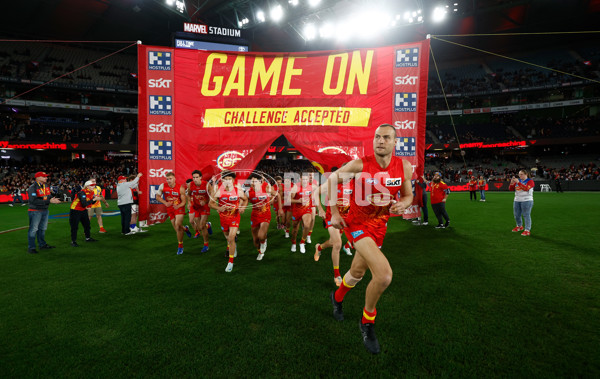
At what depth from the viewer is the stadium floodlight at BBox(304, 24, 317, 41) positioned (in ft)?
82.1

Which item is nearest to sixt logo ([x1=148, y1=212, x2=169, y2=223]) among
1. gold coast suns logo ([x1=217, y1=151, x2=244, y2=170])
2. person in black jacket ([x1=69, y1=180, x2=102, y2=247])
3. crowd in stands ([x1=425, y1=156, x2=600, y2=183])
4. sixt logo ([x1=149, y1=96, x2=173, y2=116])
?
person in black jacket ([x1=69, y1=180, x2=102, y2=247])

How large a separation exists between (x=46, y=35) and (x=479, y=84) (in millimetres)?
64126

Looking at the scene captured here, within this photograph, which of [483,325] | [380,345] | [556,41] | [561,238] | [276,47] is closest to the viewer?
[380,345]

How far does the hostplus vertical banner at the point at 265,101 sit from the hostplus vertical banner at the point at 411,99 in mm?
35

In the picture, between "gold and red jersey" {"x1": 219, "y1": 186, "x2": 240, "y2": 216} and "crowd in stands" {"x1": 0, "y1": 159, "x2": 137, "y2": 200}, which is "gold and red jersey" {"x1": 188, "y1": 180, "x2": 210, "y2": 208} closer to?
"gold and red jersey" {"x1": 219, "y1": 186, "x2": 240, "y2": 216}

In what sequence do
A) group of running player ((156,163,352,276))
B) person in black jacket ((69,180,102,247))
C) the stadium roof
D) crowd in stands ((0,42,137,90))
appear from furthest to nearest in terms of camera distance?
crowd in stands ((0,42,137,90))
the stadium roof
person in black jacket ((69,180,102,247))
group of running player ((156,163,352,276))

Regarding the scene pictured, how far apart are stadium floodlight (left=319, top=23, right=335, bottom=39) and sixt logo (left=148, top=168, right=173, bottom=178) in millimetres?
22013

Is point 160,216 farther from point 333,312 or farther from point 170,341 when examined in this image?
point 333,312

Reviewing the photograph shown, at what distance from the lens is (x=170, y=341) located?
138 inches

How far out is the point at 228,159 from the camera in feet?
30.3

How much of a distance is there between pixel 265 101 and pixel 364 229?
7101 mm

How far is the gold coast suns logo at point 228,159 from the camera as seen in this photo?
9.20m

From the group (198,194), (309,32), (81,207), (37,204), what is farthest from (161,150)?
(309,32)

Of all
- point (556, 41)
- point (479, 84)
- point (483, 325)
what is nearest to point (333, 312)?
point (483, 325)
